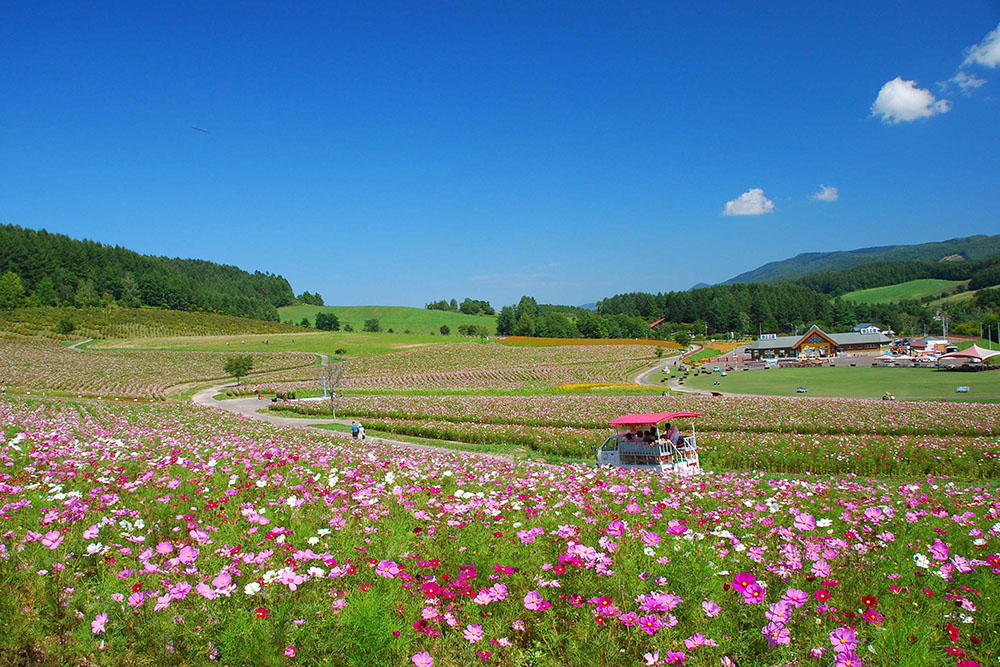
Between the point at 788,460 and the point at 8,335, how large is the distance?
389 ft

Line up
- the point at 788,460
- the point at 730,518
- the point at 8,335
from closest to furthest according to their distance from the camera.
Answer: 1. the point at 730,518
2. the point at 788,460
3. the point at 8,335

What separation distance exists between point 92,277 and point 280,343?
3033 inches

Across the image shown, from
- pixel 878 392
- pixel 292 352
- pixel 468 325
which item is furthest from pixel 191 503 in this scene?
pixel 468 325

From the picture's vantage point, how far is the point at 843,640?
323cm

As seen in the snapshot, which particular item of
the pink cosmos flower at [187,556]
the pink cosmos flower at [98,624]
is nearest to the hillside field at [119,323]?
the pink cosmos flower at [187,556]

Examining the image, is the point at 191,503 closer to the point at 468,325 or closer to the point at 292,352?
the point at 292,352

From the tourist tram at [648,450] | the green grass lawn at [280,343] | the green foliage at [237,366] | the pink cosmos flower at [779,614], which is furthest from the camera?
the green grass lawn at [280,343]

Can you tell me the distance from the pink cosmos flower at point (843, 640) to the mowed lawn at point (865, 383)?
156ft

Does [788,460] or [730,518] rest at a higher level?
[730,518]

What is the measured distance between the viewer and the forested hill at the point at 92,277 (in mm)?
140750

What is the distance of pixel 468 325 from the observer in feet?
569

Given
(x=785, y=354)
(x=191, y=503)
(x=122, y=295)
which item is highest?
(x=122, y=295)

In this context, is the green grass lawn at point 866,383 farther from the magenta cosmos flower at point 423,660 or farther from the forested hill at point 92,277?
the forested hill at point 92,277

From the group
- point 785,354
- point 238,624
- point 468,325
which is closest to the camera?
point 238,624
